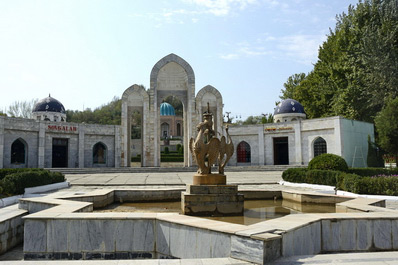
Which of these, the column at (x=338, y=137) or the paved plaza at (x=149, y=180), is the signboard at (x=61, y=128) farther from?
the column at (x=338, y=137)

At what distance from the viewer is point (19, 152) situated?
31.1 m

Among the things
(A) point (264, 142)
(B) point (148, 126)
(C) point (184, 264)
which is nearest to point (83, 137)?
(B) point (148, 126)

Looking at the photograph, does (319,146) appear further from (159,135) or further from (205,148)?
(205,148)

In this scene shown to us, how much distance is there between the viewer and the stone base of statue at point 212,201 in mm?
8461

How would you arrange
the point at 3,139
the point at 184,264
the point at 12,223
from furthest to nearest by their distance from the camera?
the point at 3,139
the point at 12,223
the point at 184,264

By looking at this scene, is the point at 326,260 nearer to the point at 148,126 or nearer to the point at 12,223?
the point at 12,223

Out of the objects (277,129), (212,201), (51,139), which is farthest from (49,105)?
(212,201)

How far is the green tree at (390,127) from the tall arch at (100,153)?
27588mm

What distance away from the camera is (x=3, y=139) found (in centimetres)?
2869

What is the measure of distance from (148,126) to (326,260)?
31917 millimetres

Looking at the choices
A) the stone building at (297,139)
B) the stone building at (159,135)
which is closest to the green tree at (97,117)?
the stone building at (159,135)

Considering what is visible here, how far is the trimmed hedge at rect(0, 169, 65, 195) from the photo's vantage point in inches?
496

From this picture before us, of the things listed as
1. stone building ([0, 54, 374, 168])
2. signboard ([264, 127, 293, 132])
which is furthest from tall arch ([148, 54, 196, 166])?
signboard ([264, 127, 293, 132])

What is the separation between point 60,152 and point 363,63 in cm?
3209
